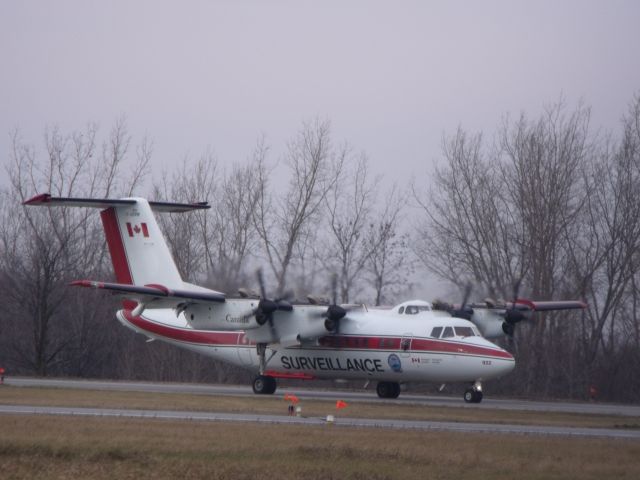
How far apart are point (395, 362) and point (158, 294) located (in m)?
8.06

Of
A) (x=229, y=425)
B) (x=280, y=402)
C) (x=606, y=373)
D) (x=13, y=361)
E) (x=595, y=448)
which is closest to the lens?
(x=595, y=448)

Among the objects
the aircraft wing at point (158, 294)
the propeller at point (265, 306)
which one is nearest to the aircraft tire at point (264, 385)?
the propeller at point (265, 306)

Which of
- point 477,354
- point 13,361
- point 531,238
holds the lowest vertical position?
point 13,361

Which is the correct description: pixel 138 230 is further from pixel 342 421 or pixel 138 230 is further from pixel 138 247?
pixel 342 421

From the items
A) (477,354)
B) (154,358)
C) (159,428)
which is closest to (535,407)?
(477,354)

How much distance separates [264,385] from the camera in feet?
114

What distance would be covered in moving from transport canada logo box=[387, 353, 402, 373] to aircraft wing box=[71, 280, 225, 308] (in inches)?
232

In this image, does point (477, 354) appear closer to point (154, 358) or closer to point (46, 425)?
point (46, 425)

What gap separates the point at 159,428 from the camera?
19.4 meters

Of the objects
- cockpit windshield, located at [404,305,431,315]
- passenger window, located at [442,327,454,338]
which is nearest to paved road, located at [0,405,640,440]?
passenger window, located at [442,327,454,338]

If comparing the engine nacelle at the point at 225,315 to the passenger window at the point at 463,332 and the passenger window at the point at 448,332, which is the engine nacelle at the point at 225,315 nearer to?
the passenger window at the point at 448,332

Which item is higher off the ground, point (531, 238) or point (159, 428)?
point (531, 238)

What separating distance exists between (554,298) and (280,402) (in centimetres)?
2069

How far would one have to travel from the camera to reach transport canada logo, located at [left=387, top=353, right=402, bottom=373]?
3228cm
